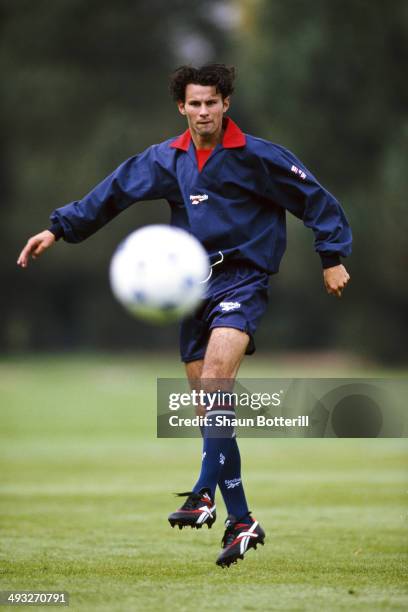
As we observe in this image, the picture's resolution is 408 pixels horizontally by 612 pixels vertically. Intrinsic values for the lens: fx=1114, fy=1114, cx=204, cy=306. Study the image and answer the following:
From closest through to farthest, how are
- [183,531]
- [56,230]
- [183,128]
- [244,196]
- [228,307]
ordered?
[228,307]
[244,196]
[56,230]
[183,531]
[183,128]

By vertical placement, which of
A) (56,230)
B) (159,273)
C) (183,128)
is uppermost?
(183,128)

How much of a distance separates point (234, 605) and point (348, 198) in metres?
23.7

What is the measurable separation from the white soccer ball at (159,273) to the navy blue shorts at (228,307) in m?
0.23

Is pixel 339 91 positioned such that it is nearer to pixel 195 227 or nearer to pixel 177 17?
pixel 177 17

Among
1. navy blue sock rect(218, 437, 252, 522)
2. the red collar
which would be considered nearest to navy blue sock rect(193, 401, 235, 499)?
navy blue sock rect(218, 437, 252, 522)

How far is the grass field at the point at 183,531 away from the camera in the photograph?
4.84m

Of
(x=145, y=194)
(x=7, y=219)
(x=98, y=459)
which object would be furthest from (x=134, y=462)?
(x=7, y=219)

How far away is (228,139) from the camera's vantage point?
564 cm

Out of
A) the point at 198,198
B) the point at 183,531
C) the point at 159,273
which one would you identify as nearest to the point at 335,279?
the point at 198,198

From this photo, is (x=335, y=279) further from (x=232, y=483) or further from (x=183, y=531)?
(x=183, y=531)

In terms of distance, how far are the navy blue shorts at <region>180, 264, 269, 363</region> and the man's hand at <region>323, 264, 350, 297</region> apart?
324 millimetres

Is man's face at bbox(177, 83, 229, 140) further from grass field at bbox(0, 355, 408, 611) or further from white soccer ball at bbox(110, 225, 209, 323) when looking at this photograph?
grass field at bbox(0, 355, 408, 611)

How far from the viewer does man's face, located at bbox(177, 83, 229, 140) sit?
5.57 m

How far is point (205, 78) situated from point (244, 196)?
622 mm
